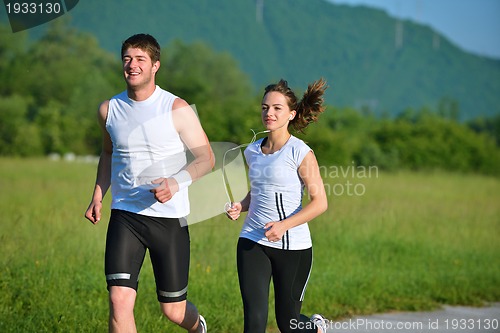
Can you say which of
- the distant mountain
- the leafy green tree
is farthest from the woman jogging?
the distant mountain

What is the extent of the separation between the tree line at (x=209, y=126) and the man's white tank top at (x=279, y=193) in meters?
13.5

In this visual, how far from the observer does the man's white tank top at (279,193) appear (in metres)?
4.98

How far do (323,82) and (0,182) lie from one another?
14.4m

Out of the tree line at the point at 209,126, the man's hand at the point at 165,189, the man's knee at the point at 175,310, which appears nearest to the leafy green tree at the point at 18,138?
the tree line at the point at 209,126

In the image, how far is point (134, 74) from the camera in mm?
4879

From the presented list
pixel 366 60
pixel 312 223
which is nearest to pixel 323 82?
pixel 312 223

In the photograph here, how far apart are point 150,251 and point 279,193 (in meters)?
0.86

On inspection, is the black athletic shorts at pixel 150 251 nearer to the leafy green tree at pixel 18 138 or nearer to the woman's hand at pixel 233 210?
the woman's hand at pixel 233 210

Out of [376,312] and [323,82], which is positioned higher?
[323,82]

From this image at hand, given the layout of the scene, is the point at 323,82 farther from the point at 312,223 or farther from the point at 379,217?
the point at 379,217

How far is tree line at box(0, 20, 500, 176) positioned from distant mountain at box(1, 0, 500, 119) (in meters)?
47.4

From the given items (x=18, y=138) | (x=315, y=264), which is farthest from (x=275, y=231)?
(x=18, y=138)

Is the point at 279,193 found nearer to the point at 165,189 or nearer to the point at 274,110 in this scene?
the point at 274,110

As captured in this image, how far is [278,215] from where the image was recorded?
498 centimetres
